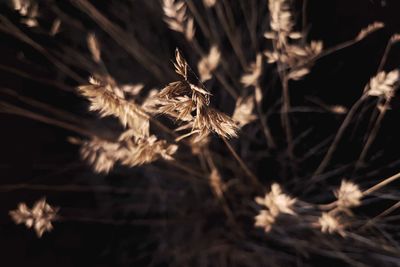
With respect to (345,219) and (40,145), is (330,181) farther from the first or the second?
(40,145)

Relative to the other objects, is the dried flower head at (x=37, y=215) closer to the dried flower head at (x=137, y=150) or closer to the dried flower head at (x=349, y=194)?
the dried flower head at (x=137, y=150)

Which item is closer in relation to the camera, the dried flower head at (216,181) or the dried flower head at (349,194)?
the dried flower head at (349,194)

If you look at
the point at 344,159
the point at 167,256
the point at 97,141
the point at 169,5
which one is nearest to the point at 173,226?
the point at 167,256

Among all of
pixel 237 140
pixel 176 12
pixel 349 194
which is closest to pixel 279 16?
pixel 176 12

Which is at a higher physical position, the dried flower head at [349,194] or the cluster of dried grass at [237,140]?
the cluster of dried grass at [237,140]

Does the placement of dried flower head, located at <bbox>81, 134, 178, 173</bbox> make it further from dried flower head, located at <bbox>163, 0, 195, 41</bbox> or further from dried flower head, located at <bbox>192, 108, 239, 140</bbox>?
dried flower head, located at <bbox>163, 0, 195, 41</bbox>

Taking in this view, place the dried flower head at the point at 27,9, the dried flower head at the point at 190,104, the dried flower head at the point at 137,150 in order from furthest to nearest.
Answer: the dried flower head at the point at 27,9 < the dried flower head at the point at 137,150 < the dried flower head at the point at 190,104

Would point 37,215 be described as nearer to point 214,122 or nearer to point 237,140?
point 214,122

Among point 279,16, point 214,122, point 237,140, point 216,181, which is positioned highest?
point 237,140

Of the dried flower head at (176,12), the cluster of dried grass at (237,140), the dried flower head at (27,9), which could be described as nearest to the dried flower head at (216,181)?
the cluster of dried grass at (237,140)
